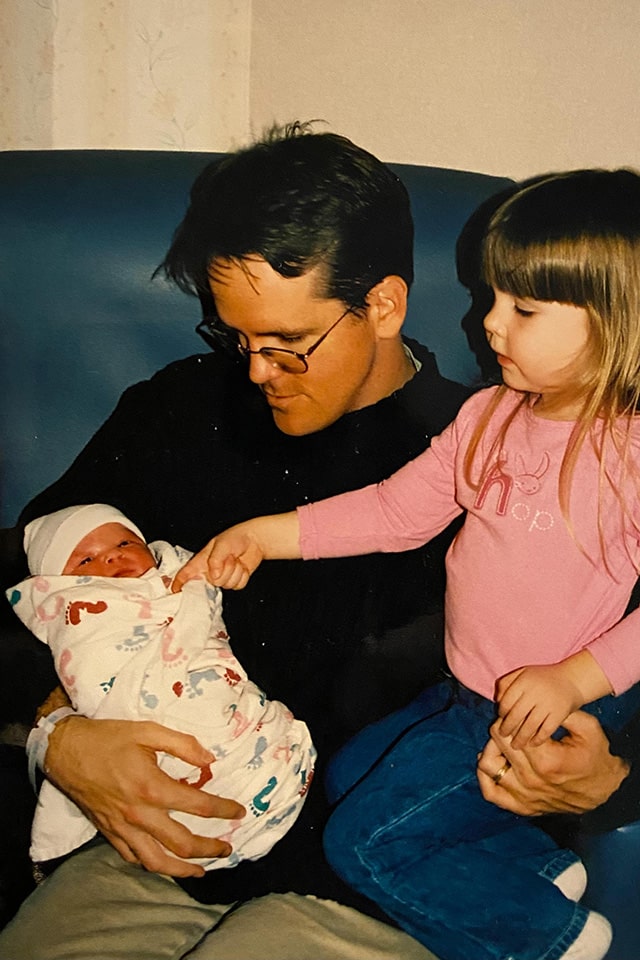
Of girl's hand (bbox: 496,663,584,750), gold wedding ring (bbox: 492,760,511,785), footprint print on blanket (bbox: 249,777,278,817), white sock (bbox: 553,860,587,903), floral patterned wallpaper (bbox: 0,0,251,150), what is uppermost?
floral patterned wallpaper (bbox: 0,0,251,150)

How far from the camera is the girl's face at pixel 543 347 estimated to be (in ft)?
3.12

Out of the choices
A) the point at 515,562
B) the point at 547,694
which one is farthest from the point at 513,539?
the point at 547,694

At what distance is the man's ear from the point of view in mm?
1097

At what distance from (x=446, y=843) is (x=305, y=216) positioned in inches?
24.7

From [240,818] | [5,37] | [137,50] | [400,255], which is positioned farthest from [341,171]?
[240,818]

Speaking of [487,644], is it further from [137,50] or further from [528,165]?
[137,50]

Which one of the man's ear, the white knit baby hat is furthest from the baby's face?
the man's ear

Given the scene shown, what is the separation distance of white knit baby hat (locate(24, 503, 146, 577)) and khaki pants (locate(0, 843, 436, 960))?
31 centimetres

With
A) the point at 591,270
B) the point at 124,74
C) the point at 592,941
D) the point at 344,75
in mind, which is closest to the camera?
the point at 591,270

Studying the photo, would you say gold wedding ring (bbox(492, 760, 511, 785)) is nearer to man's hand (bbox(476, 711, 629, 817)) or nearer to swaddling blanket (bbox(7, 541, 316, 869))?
man's hand (bbox(476, 711, 629, 817))

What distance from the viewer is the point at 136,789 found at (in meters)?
1.07

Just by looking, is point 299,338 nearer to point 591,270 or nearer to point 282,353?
point 282,353

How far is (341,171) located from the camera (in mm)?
1082

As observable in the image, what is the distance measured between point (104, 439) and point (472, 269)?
0.43m
